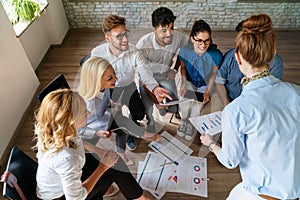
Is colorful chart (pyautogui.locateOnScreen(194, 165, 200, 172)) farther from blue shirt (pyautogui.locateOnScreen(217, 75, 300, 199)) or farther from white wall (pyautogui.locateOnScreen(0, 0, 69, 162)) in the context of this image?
white wall (pyautogui.locateOnScreen(0, 0, 69, 162))

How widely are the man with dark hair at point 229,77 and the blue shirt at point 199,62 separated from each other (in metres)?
0.10

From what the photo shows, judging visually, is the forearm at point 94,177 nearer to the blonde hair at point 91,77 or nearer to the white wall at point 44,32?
the blonde hair at point 91,77

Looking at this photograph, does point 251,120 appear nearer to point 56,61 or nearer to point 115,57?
point 115,57

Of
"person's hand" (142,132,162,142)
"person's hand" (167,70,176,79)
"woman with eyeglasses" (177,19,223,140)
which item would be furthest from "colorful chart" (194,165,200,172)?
"person's hand" (167,70,176,79)

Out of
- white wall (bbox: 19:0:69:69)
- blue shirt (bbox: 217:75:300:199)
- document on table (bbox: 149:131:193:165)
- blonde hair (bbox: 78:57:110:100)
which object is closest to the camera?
blue shirt (bbox: 217:75:300:199)

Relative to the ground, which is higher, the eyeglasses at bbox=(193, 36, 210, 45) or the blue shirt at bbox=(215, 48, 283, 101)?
the eyeglasses at bbox=(193, 36, 210, 45)

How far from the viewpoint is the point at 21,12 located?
316 cm

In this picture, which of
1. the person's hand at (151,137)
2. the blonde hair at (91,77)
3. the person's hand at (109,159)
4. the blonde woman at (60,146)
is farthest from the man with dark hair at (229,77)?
the blonde woman at (60,146)

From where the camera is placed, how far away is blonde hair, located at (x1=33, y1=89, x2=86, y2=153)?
1279 mm

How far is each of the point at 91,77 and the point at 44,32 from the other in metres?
2.34

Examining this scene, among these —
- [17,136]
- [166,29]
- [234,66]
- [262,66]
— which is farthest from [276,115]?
[17,136]

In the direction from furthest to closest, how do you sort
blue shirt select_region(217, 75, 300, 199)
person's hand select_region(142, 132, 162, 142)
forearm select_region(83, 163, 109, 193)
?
person's hand select_region(142, 132, 162, 142), forearm select_region(83, 163, 109, 193), blue shirt select_region(217, 75, 300, 199)

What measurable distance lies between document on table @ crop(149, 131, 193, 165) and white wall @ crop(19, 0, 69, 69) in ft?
6.76

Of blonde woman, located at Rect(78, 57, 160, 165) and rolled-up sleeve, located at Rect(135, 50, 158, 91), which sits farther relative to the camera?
rolled-up sleeve, located at Rect(135, 50, 158, 91)
